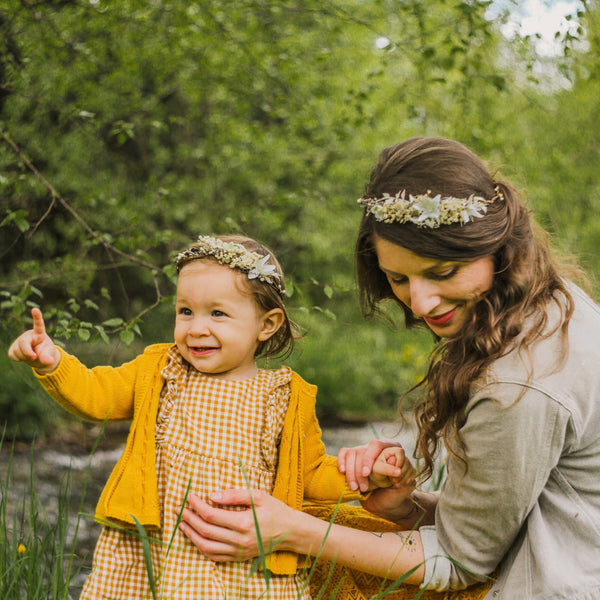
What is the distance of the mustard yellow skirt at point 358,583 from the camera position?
2.28 m

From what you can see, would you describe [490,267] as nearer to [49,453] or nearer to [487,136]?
[487,136]

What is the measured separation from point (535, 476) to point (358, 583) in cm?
73

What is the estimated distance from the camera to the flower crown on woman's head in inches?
82.0

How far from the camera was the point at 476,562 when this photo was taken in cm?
215

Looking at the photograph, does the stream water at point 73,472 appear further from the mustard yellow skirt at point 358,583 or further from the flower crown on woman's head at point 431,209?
the flower crown on woman's head at point 431,209

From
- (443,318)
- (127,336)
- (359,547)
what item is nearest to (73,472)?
(127,336)

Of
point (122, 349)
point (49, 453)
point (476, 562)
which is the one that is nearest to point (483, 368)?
point (476, 562)

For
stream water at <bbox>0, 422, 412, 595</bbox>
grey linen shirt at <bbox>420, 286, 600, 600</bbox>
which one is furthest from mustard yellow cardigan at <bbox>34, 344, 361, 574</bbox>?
stream water at <bbox>0, 422, 412, 595</bbox>

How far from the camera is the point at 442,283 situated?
2.15 m

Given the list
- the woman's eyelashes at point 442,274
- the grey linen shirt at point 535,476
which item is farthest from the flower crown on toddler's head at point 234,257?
the grey linen shirt at point 535,476

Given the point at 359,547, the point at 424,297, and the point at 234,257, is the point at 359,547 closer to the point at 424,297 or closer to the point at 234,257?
the point at 424,297

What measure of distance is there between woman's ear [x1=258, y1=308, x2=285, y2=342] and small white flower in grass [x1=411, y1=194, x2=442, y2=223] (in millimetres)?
608

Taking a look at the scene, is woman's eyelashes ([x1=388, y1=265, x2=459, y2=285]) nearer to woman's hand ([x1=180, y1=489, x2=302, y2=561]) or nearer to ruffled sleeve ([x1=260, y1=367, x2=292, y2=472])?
ruffled sleeve ([x1=260, y1=367, x2=292, y2=472])

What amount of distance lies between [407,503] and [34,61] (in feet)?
10.4
